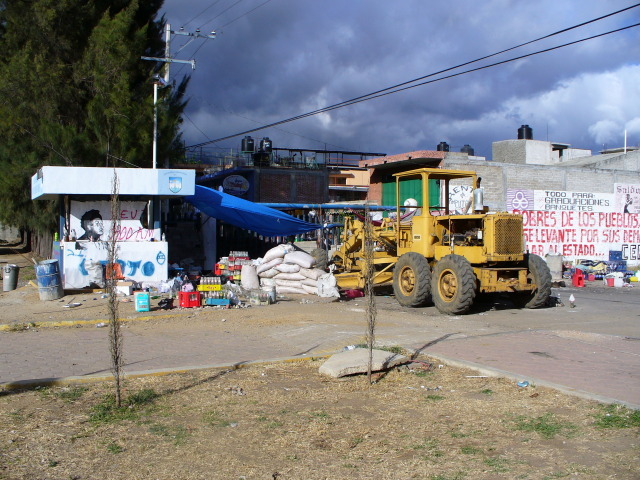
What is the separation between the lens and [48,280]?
15.1m

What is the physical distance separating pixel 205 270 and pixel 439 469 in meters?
18.0

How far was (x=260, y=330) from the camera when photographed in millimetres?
11320

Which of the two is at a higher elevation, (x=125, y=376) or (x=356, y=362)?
(x=356, y=362)

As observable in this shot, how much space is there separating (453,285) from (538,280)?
6.90ft

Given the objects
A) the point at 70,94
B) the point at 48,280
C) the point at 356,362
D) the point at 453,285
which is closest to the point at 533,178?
the point at 453,285

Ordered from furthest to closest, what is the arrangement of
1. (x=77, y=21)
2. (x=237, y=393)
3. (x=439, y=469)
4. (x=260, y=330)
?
1. (x=77, y=21)
2. (x=260, y=330)
3. (x=237, y=393)
4. (x=439, y=469)

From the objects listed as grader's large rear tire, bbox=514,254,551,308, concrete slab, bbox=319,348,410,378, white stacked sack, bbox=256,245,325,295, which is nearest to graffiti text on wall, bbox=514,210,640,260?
grader's large rear tire, bbox=514,254,551,308

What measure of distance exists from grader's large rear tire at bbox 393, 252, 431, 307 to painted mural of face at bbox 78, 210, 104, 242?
8.57 m

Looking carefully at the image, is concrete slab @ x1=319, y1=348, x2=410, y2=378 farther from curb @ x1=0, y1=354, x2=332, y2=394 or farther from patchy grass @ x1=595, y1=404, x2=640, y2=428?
patchy grass @ x1=595, y1=404, x2=640, y2=428

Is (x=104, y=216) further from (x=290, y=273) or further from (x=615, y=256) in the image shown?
(x=615, y=256)

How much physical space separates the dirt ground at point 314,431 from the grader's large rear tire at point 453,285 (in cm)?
564

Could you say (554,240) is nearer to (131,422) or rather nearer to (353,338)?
(353,338)

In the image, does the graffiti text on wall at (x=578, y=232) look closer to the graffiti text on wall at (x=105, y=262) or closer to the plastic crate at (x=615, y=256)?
the plastic crate at (x=615, y=256)

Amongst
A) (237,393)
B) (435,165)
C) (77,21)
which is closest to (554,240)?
(435,165)
